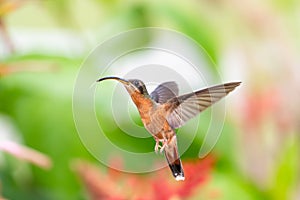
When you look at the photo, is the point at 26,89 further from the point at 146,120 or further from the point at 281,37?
the point at 146,120

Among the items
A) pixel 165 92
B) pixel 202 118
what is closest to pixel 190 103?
pixel 165 92

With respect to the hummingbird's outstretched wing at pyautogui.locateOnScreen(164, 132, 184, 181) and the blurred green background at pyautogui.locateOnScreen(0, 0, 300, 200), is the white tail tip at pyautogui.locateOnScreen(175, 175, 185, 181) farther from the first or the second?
the blurred green background at pyautogui.locateOnScreen(0, 0, 300, 200)

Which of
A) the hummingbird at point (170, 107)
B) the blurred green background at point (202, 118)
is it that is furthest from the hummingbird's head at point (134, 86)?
the blurred green background at point (202, 118)

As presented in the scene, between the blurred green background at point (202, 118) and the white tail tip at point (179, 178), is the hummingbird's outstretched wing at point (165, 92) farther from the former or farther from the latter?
the blurred green background at point (202, 118)

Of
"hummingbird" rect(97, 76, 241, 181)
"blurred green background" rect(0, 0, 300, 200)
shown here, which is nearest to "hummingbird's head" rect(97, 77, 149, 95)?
"hummingbird" rect(97, 76, 241, 181)

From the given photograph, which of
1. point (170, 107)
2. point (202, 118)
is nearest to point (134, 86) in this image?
point (170, 107)

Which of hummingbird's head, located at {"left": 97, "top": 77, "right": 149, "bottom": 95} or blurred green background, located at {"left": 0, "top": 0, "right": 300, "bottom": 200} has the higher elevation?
hummingbird's head, located at {"left": 97, "top": 77, "right": 149, "bottom": 95}

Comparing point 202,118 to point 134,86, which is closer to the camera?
point 134,86

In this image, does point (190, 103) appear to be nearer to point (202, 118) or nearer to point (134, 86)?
point (134, 86)

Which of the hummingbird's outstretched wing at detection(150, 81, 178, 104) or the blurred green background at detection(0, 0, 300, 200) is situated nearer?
the hummingbird's outstretched wing at detection(150, 81, 178, 104)

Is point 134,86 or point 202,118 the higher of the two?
point 134,86
